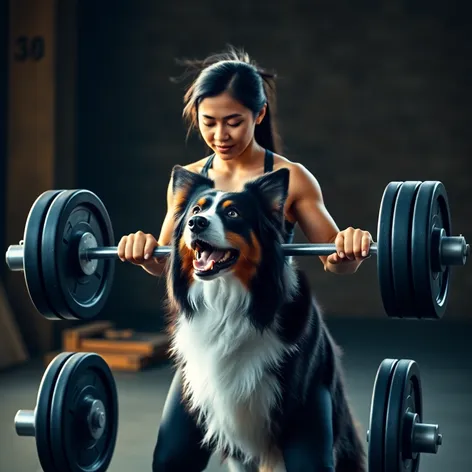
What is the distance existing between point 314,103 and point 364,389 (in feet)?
10.1

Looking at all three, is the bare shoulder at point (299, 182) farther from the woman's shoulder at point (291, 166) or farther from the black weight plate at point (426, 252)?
the black weight plate at point (426, 252)

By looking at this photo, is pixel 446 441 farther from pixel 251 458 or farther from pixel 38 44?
pixel 38 44

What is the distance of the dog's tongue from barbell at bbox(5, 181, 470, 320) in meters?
0.17

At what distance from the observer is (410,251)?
7.02 ft

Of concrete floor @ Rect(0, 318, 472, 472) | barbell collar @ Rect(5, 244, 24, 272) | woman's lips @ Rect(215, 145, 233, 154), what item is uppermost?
woman's lips @ Rect(215, 145, 233, 154)

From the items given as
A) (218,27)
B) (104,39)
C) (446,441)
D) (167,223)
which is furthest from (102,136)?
(167,223)

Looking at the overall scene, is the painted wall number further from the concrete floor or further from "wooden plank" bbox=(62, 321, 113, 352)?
the concrete floor

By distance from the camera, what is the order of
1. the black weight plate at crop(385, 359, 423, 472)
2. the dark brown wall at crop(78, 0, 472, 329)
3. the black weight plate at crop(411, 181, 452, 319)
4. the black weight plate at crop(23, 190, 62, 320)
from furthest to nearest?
1. the dark brown wall at crop(78, 0, 472, 329)
2. the black weight plate at crop(23, 190, 62, 320)
3. the black weight plate at crop(385, 359, 423, 472)
4. the black weight plate at crop(411, 181, 452, 319)

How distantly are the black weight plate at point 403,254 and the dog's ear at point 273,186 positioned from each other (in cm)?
29

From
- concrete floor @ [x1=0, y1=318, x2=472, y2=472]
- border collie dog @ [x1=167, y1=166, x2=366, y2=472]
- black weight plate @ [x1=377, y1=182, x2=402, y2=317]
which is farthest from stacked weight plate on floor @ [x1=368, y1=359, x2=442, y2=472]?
concrete floor @ [x1=0, y1=318, x2=472, y2=472]

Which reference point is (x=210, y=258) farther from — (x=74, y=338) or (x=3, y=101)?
(x=3, y=101)

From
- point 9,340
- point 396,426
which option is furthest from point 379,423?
point 9,340

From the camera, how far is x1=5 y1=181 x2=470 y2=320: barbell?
2153 mm

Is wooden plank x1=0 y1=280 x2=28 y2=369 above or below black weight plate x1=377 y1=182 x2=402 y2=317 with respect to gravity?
below
